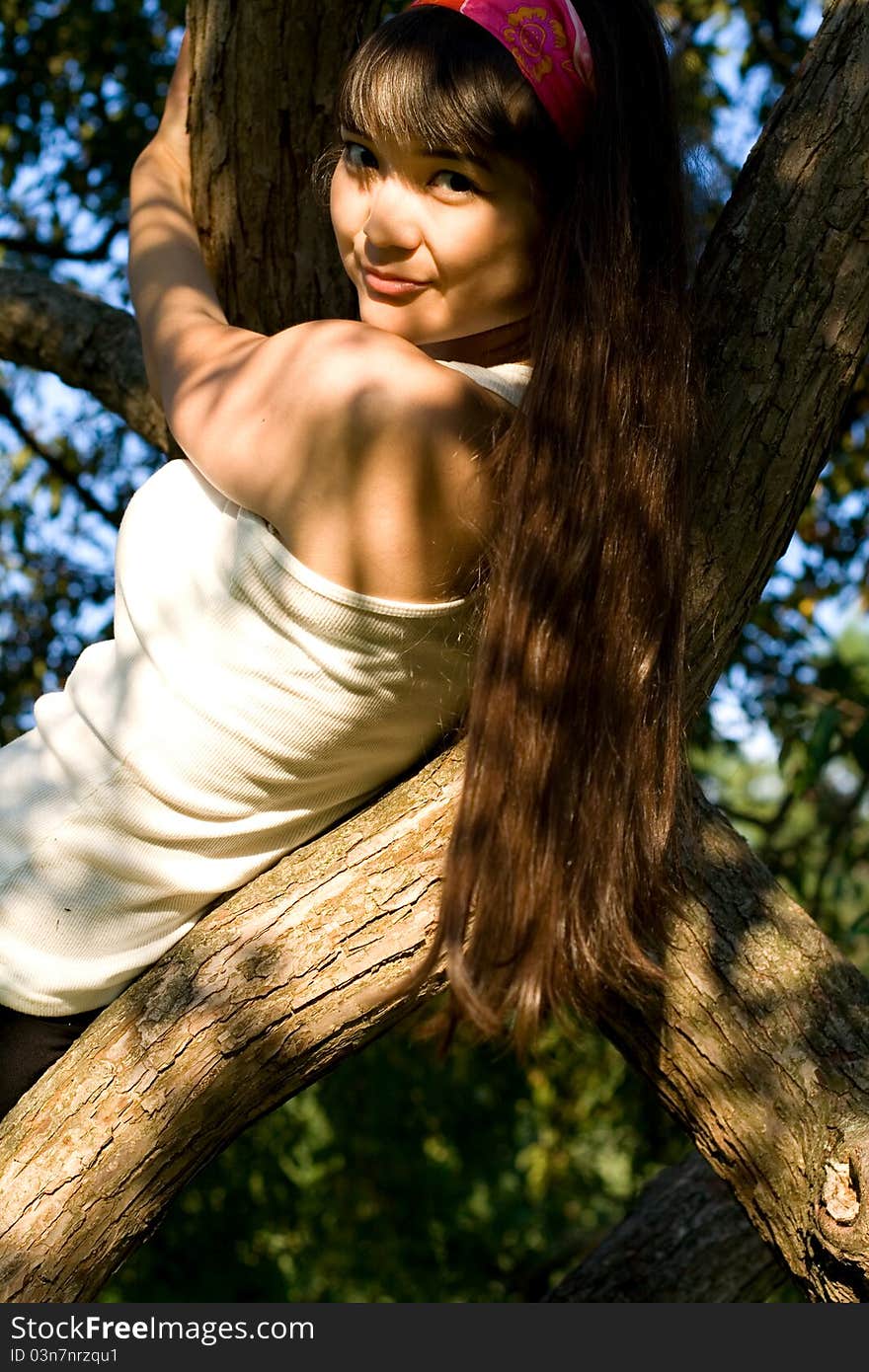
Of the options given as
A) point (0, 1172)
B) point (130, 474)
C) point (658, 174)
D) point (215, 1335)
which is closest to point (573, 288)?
point (658, 174)

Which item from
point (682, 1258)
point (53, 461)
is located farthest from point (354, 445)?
point (53, 461)

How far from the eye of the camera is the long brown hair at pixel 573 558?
1.41m

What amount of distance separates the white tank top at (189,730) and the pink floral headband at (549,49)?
0.89ft

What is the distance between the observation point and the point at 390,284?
157cm

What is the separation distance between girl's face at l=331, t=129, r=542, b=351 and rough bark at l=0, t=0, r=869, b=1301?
11.6 inches

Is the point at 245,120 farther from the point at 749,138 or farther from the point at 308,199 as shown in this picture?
the point at 749,138

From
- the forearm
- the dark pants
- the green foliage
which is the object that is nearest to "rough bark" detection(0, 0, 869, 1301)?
the dark pants

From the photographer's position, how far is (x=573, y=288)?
1.47 metres

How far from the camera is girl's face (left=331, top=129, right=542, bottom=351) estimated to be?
1.51 m

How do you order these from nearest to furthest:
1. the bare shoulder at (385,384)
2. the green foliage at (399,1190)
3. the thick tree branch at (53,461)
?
the bare shoulder at (385,384)
the thick tree branch at (53,461)
the green foliage at (399,1190)

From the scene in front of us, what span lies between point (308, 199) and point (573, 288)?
2.73 feet

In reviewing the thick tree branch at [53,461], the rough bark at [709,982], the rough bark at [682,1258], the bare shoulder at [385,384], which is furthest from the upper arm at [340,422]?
the thick tree branch at [53,461]

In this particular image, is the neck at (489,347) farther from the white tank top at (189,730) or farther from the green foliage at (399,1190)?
the green foliage at (399,1190)

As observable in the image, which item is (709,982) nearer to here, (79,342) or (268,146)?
(268,146)
